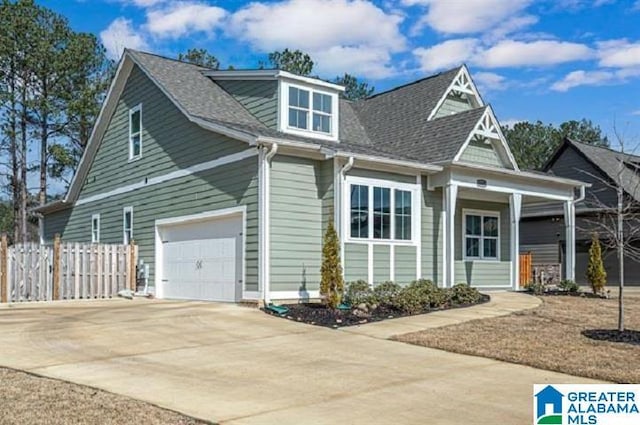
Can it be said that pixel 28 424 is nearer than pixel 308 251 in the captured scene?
Yes

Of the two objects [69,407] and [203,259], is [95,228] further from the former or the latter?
[69,407]

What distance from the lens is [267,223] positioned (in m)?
13.2

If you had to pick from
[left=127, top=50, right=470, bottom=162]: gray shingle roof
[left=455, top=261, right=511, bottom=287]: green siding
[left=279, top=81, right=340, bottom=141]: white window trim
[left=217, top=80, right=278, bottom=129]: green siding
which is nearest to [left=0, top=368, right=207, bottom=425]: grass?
[left=127, top=50, right=470, bottom=162]: gray shingle roof

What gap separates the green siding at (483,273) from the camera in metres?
18.0

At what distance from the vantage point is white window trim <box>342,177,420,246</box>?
14000mm

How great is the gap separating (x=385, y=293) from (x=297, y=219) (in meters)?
2.52

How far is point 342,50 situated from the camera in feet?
115

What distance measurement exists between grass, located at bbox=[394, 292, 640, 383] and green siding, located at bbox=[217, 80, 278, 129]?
7581 mm

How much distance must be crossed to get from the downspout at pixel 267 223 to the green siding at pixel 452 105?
8620 mm

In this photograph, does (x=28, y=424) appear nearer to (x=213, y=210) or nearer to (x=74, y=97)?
(x=213, y=210)

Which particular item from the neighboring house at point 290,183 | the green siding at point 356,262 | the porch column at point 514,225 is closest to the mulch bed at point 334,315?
the neighboring house at point 290,183

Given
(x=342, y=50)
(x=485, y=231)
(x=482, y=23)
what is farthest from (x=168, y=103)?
(x=342, y=50)

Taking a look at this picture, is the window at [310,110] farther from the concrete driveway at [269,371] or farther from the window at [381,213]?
the concrete driveway at [269,371]

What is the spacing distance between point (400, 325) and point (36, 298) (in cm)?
1028
